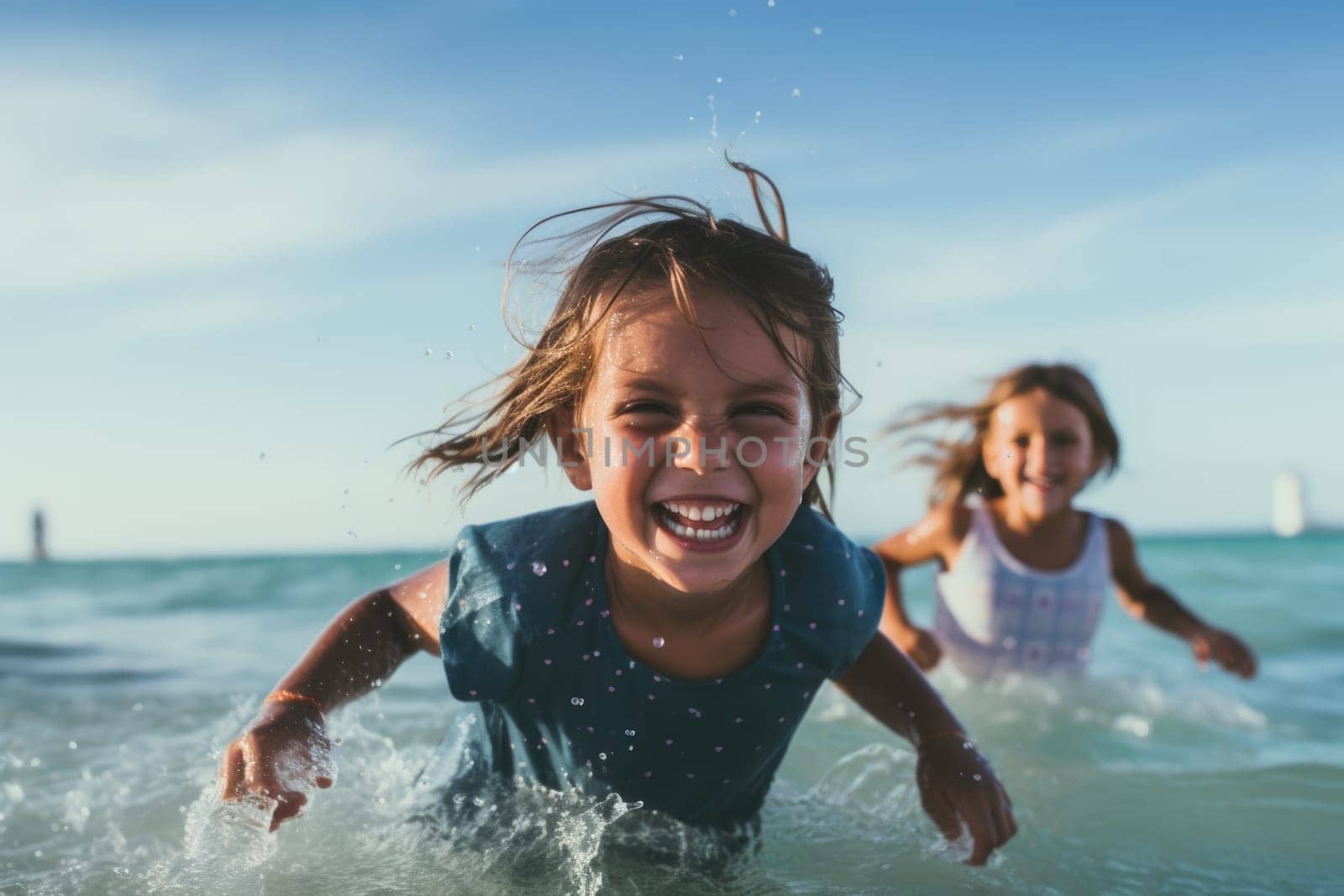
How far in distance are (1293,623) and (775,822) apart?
9.60m

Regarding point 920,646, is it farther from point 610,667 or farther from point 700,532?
point 700,532

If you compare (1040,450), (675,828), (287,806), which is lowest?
(675,828)

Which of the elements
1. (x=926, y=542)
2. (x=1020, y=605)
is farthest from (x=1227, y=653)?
(x=926, y=542)

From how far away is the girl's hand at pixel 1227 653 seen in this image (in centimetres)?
402

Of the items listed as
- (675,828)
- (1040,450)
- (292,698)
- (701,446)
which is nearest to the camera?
→ (701,446)

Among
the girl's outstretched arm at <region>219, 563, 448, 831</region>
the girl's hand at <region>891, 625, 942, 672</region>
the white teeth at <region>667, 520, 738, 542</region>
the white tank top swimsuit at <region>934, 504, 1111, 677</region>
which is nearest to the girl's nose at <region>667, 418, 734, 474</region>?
the white teeth at <region>667, 520, 738, 542</region>

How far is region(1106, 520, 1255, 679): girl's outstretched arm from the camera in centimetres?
405

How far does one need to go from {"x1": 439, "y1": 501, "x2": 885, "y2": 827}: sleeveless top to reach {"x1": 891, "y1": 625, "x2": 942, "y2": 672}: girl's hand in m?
1.60

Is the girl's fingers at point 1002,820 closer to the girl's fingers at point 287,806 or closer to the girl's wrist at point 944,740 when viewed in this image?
the girl's wrist at point 944,740

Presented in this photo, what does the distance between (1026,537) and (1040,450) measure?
0.42 metres

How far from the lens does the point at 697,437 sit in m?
2.04

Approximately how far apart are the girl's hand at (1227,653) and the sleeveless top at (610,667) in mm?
2047

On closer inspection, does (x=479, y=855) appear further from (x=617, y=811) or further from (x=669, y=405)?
(x=669, y=405)

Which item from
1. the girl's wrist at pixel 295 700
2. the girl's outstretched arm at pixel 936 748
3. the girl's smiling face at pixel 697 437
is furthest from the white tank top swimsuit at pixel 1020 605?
the girl's wrist at pixel 295 700
